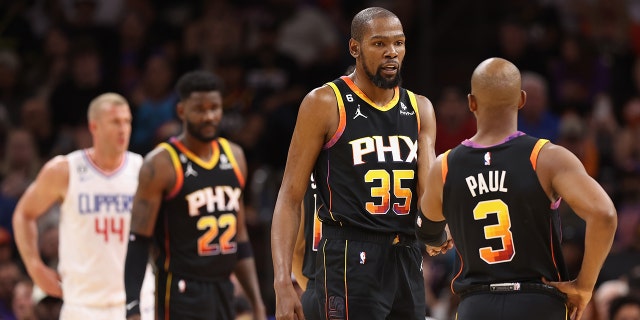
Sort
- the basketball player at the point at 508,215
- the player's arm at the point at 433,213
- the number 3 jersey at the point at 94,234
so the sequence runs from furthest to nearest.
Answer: the number 3 jersey at the point at 94,234 < the player's arm at the point at 433,213 < the basketball player at the point at 508,215

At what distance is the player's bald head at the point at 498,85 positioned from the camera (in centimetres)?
→ 544

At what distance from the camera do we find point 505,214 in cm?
538

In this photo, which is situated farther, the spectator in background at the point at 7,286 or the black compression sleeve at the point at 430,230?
the spectator in background at the point at 7,286

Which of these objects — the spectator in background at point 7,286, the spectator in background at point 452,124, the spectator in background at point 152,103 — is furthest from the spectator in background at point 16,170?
the spectator in background at point 452,124

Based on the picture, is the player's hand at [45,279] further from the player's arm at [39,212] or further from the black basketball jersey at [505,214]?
the black basketball jersey at [505,214]

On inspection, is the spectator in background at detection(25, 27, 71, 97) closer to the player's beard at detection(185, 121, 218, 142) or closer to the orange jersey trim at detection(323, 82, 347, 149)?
the player's beard at detection(185, 121, 218, 142)

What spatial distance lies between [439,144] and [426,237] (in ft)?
21.3

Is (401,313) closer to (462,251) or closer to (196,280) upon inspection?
(462,251)

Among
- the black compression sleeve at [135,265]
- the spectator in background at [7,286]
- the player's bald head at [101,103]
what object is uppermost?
the player's bald head at [101,103]

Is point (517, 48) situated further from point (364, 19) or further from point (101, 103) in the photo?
point (364, 19)

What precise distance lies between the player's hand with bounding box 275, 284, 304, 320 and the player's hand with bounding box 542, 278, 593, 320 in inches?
49.1

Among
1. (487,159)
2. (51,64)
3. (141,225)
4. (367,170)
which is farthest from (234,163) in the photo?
(51,64)

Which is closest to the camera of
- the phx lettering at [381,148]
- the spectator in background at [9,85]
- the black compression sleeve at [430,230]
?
the black compression sleeve at [430,230]

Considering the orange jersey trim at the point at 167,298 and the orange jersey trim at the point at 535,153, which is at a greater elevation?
the orange jersey trim at the point at 535,153
